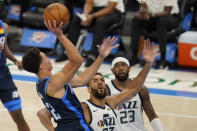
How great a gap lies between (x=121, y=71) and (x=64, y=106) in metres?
1.57

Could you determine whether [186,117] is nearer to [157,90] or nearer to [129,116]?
[157,90]

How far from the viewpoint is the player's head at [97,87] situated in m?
4.93

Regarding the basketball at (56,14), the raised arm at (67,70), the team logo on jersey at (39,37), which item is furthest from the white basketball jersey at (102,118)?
the team logo on jersey at (39,37)

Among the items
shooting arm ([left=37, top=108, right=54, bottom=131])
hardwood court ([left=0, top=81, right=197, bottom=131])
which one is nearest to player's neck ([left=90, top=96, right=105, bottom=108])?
shooting arm ([left=37, top=108, right=54, bottom=131])

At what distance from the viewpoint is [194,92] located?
8656mm

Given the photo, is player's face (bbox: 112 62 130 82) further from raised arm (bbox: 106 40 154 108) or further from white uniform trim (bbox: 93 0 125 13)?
white uniform trim (bbox: 93 0 125 13)

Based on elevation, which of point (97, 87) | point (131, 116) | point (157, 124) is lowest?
point (157, 124)

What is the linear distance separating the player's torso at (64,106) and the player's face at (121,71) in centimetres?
138

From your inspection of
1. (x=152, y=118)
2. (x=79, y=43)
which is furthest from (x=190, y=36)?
(x=152, y=118)

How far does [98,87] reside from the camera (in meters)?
4.95

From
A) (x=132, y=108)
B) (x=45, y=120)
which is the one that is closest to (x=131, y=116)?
(x=132, y=108)

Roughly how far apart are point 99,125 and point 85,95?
3.24m

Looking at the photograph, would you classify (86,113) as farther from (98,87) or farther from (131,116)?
(131,116)

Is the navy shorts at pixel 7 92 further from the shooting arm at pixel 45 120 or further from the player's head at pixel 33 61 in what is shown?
the player's head at pixel 33 61
